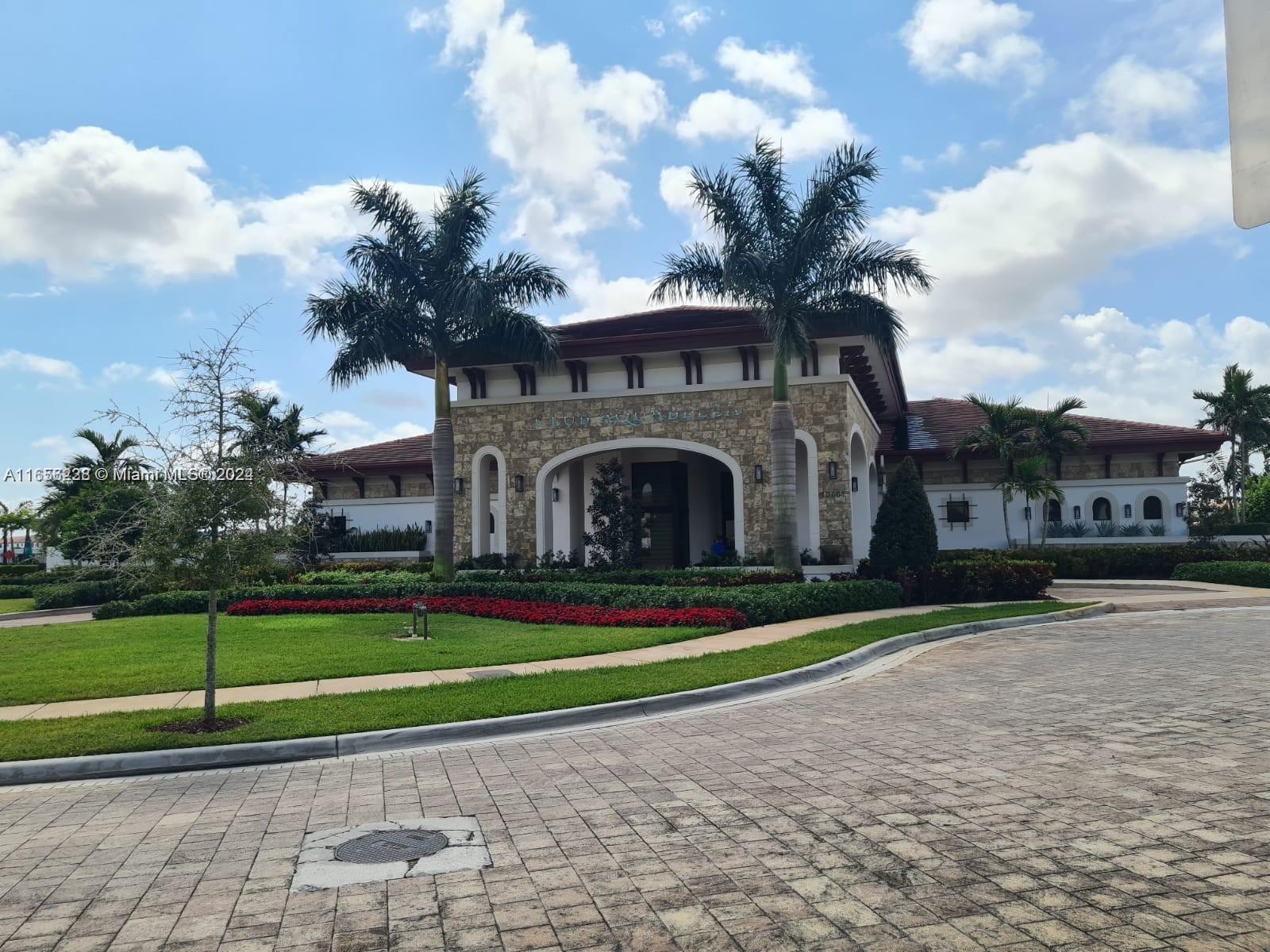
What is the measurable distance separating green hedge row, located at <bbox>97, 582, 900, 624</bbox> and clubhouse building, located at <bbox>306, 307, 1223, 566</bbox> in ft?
14.0

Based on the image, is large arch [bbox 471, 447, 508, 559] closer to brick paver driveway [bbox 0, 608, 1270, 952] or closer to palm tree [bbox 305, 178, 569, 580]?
palm tree [bbox 305, 178, 569, 580]

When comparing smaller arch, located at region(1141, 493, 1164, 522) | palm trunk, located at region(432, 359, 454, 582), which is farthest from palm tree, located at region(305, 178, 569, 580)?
smaller arch, located at region(1141, 493, 1164, 522)

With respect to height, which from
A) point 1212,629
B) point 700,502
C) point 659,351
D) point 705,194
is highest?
point 705,194

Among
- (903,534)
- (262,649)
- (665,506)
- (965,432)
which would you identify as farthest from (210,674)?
(965,432)

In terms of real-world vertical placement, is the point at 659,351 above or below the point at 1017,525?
above

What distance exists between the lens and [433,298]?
986 inches

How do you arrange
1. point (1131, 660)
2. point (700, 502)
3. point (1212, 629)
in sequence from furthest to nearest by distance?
point (700, 502), point (1212, 629), point (1131, 660)

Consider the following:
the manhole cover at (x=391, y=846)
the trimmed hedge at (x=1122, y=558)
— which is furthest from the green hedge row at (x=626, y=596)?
the trimmed hedge at (x=1122, y=558)

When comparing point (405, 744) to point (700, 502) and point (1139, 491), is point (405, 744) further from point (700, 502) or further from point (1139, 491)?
point (1139, 491)

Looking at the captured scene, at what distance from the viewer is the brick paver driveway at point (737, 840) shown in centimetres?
426

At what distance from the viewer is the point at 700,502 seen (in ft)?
101

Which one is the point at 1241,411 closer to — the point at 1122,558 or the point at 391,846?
the point at 1122,558

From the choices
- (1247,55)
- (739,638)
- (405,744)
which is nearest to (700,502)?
(739,638)

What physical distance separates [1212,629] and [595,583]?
40.4ft
